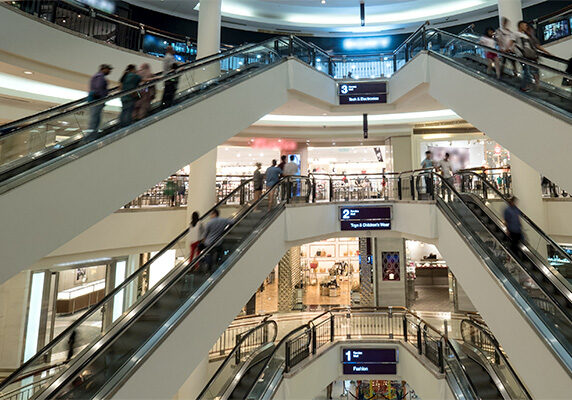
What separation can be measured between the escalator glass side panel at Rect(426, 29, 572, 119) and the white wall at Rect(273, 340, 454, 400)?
23.4 feet

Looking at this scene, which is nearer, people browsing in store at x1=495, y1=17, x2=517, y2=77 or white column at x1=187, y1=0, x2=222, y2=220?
people browsing in store at x1=495, y1=17, x2=517, y2=77

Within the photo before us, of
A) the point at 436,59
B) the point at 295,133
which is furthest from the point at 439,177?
the point at 295,133

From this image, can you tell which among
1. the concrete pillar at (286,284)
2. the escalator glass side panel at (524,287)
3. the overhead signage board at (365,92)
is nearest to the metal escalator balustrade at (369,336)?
the escalator glass side panel at (524,287)

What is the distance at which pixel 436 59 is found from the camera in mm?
Answer: 8172

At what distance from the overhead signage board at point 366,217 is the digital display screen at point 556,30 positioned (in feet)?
19.6

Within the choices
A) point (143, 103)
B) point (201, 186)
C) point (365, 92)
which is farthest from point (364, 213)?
point (143, 103)

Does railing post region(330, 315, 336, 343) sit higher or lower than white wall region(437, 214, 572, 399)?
lower

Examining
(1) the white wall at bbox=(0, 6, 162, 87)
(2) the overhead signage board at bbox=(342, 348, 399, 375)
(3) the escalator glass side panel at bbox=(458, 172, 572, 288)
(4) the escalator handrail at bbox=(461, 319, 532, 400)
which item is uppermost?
(1) the white wall at bbox=(0, 6, 162, 87)

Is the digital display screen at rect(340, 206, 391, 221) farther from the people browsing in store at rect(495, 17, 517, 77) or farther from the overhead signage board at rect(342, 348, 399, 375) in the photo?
the people browsing in store at rect(495, 17, 517, 77)

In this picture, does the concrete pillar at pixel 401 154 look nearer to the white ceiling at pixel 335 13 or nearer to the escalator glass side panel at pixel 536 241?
the white ceiling at pixel 335 13

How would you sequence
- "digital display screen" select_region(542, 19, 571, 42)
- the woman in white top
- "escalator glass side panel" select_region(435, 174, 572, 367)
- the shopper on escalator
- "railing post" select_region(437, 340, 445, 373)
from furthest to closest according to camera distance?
"railing post" select_region(437, 340, 445, 373) → "digital display screen" select_region(542, 19, 571, 42) → the woman in white top → the shopper on escalator → "escalator glass side panel" select_region(435, 174, 572, 367)

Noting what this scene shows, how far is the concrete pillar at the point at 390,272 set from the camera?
1414 centimetres

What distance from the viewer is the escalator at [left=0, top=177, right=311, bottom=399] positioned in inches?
135

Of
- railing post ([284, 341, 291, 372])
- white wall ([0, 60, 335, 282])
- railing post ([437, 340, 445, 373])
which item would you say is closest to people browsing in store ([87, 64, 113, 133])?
white wall ([0, 60, 335, 282])
